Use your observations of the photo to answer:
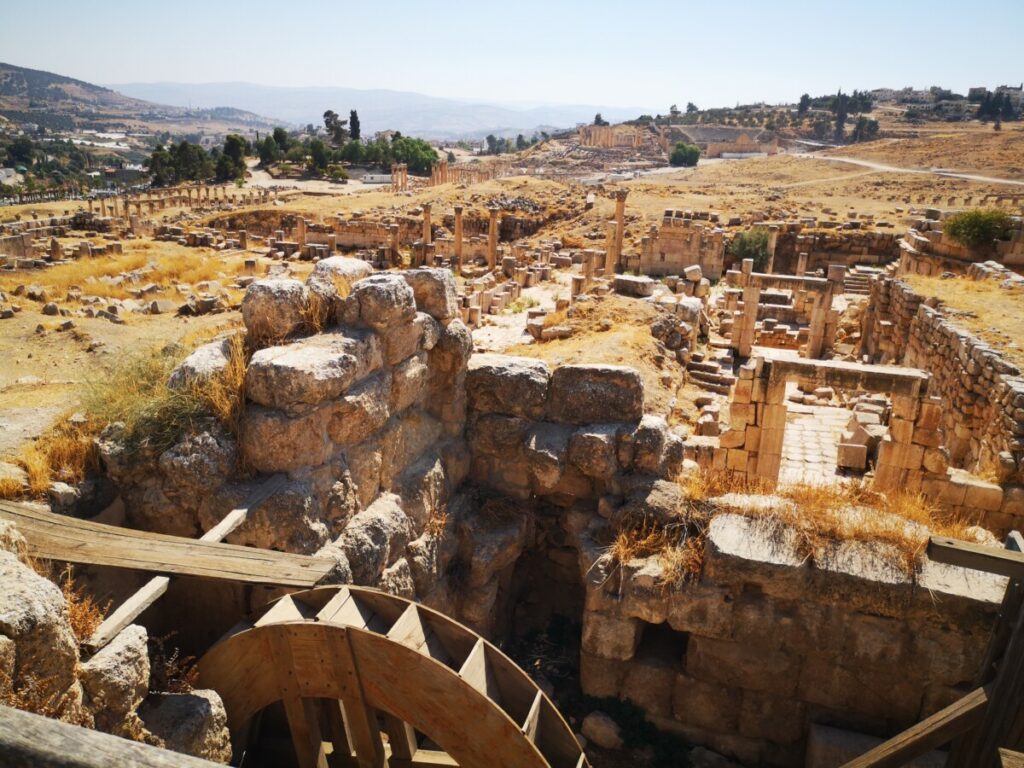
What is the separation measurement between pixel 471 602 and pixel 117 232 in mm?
33099

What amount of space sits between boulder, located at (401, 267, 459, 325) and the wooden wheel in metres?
2.90

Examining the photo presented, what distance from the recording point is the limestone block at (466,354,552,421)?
7004 mm

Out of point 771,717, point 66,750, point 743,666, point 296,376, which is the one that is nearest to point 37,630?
point 66,750

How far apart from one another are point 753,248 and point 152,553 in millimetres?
27463

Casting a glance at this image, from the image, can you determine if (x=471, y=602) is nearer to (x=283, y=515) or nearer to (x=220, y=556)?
(x=283, y=515)

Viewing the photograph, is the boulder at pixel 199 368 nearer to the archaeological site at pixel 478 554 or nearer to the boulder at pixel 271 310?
the archaeological site at pixel 478 554

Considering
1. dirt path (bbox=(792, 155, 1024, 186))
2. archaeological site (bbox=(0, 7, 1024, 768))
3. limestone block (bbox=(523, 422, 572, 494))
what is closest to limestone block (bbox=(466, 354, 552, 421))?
archaeological site (bbox=(0, 7, 1024, 768))

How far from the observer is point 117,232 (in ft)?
108

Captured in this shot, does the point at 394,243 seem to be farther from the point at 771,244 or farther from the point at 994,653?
the point at 994,653

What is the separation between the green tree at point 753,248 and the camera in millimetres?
28234

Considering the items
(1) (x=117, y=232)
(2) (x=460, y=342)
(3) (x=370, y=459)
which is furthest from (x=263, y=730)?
(1) (x=117, y=232)

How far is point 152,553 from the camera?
4.27 meters

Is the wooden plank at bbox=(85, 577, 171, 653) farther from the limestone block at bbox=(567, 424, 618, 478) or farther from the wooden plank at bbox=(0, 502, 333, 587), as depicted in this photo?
the limestone block at bbox=(567, 424, 618, 478)

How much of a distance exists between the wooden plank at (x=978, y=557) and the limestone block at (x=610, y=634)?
2.71m
